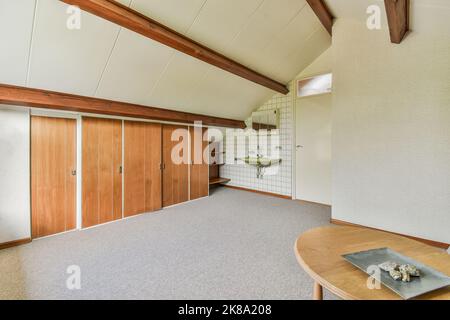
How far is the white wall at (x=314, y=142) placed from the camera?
4.33 m

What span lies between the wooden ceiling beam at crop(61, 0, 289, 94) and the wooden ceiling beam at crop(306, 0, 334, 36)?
1.28m

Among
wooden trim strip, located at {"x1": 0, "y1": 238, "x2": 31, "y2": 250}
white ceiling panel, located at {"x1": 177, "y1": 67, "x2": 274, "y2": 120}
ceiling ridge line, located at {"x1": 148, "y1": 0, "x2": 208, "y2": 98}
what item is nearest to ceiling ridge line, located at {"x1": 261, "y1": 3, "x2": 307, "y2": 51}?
white ceiling panel, located at {"x1": 177, "y1": 67, "x2": 274, "y2": 120}

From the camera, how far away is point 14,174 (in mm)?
2664

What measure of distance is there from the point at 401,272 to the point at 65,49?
11.1ft

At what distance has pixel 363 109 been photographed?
3010 mm

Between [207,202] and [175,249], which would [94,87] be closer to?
[175,249]

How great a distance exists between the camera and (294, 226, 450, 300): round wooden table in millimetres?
1021

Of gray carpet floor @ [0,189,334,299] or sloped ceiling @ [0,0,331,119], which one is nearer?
gray carpet floor @ [0,189,334,299]

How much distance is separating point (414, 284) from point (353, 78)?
287 cm

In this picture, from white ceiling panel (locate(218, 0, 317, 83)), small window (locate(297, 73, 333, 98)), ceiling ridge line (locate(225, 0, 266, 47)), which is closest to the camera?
ceiling ridge line (locate(225, 0, 266, 47))

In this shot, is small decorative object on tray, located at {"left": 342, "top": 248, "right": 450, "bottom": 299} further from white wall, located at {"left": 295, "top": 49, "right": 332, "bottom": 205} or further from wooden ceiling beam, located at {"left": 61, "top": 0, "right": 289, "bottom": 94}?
white wall, located at {"left": 295, "top": 49, "right": 332, "bottom": 205}

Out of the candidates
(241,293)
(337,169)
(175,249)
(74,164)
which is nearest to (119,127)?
(74,164)

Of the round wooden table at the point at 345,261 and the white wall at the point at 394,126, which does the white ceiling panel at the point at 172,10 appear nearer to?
the white wall at the point at 394,126

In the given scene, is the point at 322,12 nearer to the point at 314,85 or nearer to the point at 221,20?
the point at 221,20
